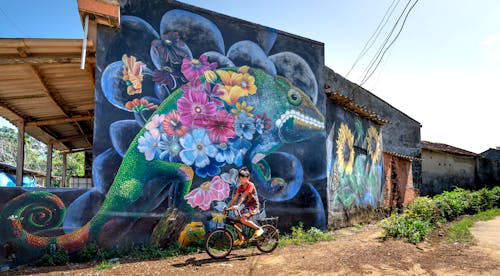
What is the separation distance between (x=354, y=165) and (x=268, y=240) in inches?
210

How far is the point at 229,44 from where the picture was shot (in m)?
8.14

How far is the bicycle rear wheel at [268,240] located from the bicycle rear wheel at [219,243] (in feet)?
2.20

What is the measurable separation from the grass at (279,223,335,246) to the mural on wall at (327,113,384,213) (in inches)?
45.5

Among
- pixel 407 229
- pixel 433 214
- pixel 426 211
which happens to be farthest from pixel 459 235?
pixel 433 214

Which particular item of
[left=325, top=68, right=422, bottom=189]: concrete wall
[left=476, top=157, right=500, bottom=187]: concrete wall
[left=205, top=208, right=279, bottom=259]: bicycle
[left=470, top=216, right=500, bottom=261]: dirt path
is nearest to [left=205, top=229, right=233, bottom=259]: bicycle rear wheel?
[left=205, top=208, right=279, bottom=259]: bicycle

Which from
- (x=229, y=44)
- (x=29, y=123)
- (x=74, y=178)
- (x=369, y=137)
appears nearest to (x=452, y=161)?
(x=369, y=137)

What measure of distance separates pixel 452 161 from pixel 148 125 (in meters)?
22.9

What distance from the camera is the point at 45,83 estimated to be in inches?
292

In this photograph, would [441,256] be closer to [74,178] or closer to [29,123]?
[29,123]

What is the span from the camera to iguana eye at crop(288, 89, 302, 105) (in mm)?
8931

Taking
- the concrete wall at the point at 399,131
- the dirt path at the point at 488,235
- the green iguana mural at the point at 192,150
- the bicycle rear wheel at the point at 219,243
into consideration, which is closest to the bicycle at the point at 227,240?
the bicycle rear wheel at the point at 219,243

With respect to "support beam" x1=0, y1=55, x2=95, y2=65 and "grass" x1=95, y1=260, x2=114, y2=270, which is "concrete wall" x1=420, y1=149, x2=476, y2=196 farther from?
"support beam" x1=0, y1=55, x2=95, y2=65

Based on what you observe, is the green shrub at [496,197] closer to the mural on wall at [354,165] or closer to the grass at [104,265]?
the mural on wall at [354,165]

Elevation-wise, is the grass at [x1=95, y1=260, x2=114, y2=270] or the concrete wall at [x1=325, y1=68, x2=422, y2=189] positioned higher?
the concrete wall at [x1=325, y1=68, x2=422, y2=189]
